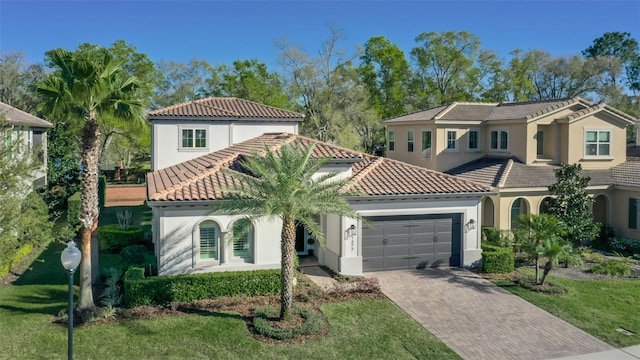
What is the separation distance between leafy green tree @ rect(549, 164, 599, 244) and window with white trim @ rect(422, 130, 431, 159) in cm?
933

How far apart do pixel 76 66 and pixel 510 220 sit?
2020 centimetres

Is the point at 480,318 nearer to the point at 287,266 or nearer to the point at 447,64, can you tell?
the point at 287,266

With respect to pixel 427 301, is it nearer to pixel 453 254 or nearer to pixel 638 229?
pixel 453 254

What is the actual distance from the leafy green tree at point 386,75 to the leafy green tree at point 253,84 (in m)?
10.1

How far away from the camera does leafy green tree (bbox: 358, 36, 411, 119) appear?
57.6 meters

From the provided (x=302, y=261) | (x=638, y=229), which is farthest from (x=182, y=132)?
(x=638, y=229)

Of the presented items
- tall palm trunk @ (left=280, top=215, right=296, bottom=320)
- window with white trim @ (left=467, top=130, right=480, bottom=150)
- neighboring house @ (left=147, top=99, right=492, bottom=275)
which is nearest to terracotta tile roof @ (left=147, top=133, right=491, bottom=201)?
neighboring house @ (left=147, top=99, right=492, bottom=275)

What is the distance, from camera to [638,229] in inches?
1006

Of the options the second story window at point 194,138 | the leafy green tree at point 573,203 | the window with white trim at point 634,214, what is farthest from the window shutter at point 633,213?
the second story window at point 194,138

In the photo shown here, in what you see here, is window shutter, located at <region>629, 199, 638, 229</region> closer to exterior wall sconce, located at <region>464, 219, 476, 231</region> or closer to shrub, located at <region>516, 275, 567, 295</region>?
shrub, located at <region>516, 275, 567, 295</region>

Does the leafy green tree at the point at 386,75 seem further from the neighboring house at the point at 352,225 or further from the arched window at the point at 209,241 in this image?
the arched window at the point at 209,241

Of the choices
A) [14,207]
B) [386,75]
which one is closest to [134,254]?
[14,207]

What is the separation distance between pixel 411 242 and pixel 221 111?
1329cm

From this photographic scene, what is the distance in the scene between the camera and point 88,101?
14977 mm
